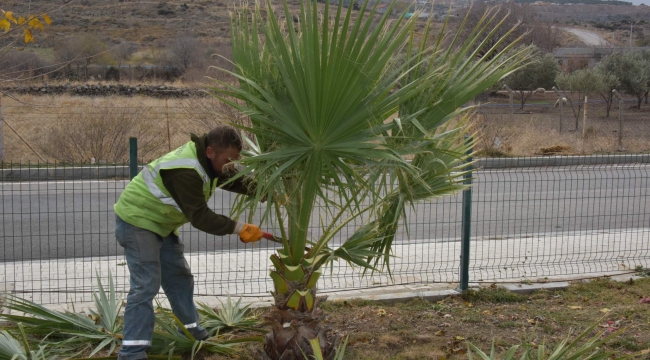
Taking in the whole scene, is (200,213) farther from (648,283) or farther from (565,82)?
(565,82)

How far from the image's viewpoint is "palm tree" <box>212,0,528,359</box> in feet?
11.8

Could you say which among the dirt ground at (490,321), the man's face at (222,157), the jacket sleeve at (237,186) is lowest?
the dirt ground at (490,321)

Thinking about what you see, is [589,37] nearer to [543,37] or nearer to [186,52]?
[543,37]

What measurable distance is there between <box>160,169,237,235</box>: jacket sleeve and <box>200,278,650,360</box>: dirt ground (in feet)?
3.87

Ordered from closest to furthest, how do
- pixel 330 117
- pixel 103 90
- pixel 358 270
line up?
pixel 330 117 < pixel 358 270 < pixel 103 90

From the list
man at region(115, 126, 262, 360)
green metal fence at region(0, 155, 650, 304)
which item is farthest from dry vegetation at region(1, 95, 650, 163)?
man at region(115, 126, 262, 360)

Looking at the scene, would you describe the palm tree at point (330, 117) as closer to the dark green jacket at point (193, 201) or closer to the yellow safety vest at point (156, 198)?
the dark green jacket at point (193, 201)

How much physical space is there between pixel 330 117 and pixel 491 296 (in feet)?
11.2

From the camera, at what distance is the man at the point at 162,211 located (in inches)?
167

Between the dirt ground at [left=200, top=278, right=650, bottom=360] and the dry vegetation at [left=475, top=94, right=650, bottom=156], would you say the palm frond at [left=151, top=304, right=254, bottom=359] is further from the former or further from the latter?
the dry vegetation at [left=475, top=94, right=650, bottom=156]

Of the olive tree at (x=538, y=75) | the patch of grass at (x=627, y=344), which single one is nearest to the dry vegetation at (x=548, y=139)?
the olive tree at (x=538, y=75)

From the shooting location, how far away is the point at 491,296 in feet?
21.1

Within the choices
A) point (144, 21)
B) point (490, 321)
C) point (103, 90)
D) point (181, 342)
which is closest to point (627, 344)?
point (490, 321)

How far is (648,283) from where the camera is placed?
6926mm
